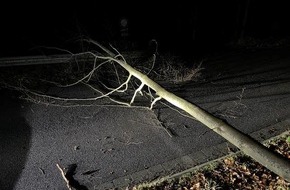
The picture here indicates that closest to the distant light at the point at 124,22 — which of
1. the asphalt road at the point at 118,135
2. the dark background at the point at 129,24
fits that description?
the dark background at the point at 129,24

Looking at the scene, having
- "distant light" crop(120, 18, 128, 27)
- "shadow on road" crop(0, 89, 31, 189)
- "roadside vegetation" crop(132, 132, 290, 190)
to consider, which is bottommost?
"shadow on road" crop(0, 89, 31, 189)

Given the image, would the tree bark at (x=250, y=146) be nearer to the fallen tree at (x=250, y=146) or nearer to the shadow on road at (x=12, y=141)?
the fallen tree at (x=250, y=146)

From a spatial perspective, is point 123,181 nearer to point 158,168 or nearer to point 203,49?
point 158,168

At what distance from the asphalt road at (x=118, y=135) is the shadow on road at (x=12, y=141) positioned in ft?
0.05

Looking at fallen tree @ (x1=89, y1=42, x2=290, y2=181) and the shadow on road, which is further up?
fallen tree @ (x1=89, y1=42, x2=290, y2=181)

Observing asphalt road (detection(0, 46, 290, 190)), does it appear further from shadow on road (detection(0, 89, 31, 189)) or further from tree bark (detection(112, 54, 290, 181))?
tree bark (detection(112, 54, 290, 181))

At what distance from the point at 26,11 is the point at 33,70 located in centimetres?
406

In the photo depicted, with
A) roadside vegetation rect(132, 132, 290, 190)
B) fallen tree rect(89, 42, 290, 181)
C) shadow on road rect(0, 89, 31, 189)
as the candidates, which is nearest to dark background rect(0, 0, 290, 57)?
shadow on road rect(0, 89, 31, 189)

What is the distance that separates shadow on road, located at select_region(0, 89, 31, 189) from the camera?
4.89 metres

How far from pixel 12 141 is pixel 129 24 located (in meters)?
8.88

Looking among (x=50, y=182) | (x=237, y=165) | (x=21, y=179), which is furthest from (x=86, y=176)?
(x=237, y=165)

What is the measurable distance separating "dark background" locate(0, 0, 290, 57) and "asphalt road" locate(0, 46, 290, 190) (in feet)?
14.9

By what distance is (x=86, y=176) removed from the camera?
4.88m

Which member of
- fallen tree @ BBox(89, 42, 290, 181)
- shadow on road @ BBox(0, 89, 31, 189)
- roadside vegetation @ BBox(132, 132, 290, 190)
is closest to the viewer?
fallen tree @ BBox(89, 42, 290, 181)
